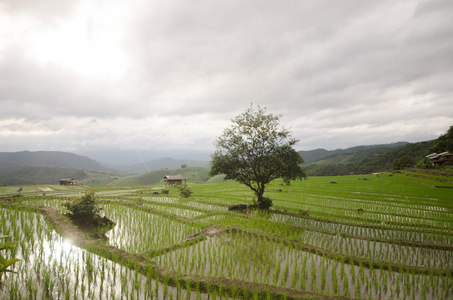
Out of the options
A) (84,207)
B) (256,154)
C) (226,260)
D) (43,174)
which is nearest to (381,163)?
(256,154)

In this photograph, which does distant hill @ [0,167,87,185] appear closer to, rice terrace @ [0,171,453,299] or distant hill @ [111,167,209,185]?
distant hill @ [111,167,209,185]

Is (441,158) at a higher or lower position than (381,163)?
higher

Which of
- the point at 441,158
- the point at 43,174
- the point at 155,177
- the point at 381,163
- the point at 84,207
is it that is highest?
the point at 441,158

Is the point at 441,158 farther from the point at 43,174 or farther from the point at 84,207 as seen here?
the point at 43,174

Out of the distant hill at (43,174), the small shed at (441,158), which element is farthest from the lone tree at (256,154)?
the distant hill at (43,174)

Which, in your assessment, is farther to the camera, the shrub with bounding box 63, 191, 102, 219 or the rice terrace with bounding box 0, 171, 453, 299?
the shrub with bounding box 63, 191, 102, 219

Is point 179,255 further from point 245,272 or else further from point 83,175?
point 83,175

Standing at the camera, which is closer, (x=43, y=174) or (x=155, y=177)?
(x=155, y=177)

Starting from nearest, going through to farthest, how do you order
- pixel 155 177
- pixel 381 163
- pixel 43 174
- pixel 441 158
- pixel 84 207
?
pixel 84 207 → pixel 441 158 → pixel 381 163 → pixel 155 177 → pixel 43 174

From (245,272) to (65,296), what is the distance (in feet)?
17.3

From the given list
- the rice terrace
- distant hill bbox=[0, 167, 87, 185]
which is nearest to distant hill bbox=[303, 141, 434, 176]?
the rice terrace

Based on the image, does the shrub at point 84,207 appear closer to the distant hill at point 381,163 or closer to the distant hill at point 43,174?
the distant hill at point 381,163

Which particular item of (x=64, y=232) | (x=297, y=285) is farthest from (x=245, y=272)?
(x=64, y=232)

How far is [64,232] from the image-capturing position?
10.4 meters
